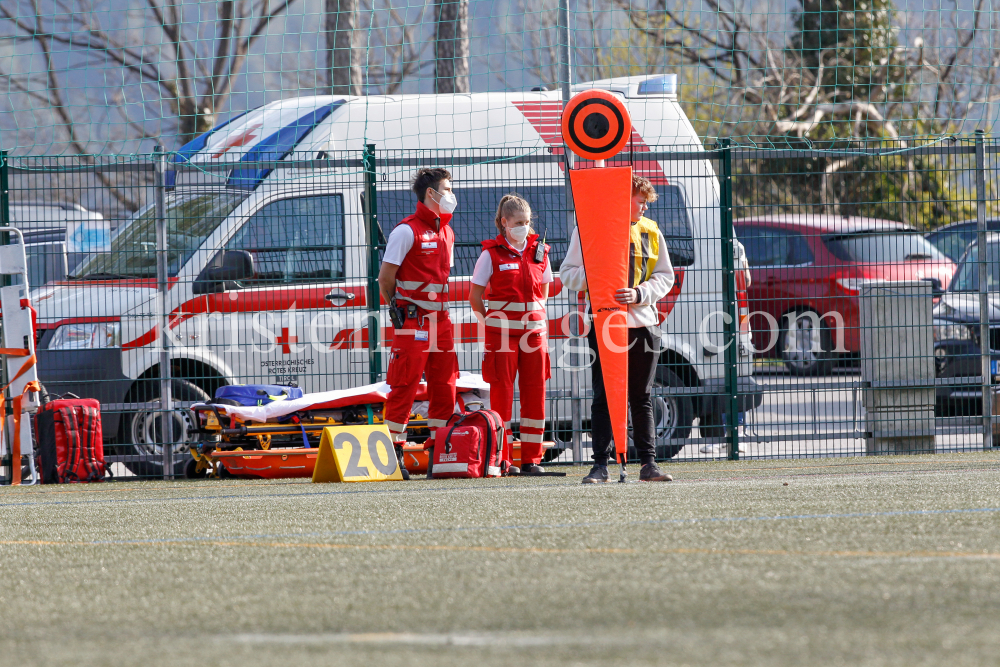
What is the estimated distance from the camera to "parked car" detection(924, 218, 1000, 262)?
9242mm

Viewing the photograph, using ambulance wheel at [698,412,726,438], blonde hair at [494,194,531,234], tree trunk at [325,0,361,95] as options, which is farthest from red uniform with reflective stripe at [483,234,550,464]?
tree trunk at [325,0,361,95]

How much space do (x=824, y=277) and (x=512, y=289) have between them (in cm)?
295

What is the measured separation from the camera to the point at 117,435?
8.72 metres

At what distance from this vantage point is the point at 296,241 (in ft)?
28.8

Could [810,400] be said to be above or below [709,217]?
below

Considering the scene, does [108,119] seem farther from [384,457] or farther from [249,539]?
[249,539]

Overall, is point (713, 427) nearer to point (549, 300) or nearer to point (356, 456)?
point (549, 300)

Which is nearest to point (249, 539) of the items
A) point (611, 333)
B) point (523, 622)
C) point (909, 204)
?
point (523, 622)

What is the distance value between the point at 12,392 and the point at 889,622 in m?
6.45

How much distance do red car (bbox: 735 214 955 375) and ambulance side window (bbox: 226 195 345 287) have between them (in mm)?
2911

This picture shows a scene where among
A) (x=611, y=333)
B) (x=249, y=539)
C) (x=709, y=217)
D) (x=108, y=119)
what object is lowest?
(x=249, y=539)

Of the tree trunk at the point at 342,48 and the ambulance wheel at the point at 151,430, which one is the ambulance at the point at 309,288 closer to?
Answer: the ambulance wheel at the point at 151,430

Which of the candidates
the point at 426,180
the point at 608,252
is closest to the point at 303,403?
the point at 426,180

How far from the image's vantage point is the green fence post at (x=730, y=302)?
889cm
